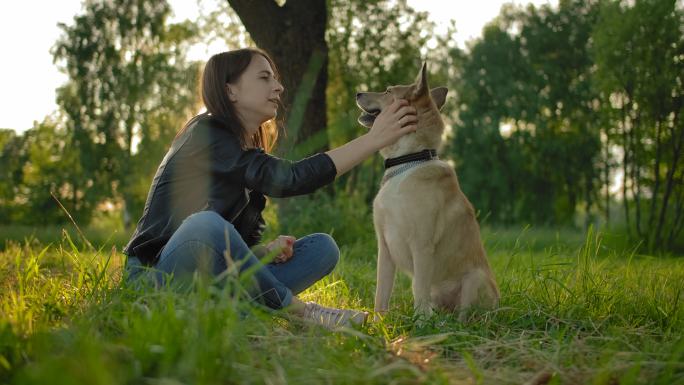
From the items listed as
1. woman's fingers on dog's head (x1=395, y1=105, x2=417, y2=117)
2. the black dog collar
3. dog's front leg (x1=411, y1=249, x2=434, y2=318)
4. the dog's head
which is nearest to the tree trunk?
the dog's head

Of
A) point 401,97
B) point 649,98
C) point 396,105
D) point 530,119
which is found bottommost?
point 396,105

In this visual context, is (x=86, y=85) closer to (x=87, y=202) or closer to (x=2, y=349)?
(x=87, y=202)

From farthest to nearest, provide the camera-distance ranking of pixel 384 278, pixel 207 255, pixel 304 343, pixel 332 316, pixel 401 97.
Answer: pixel 401 97, pixel 384 278, pixel 332 316, pixel 207 255, pixel 304 343

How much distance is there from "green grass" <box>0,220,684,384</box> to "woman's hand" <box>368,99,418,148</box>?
3.12 ft

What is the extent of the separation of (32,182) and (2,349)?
24.4 metres

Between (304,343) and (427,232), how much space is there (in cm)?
125

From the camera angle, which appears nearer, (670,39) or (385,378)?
(385,378)

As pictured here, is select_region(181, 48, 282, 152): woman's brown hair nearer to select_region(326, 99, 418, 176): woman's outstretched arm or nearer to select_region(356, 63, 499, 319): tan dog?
select_region(326, 99, 418, 176): woman's outstretched arm

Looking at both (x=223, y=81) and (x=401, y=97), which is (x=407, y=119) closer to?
(x=401, y=97)

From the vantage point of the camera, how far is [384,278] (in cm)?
352

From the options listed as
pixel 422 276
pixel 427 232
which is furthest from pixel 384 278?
pixel 427 232

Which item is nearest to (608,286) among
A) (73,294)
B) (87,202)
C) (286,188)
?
(286,188)

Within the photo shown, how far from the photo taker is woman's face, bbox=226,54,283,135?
3.34 meters

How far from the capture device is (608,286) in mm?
3627
